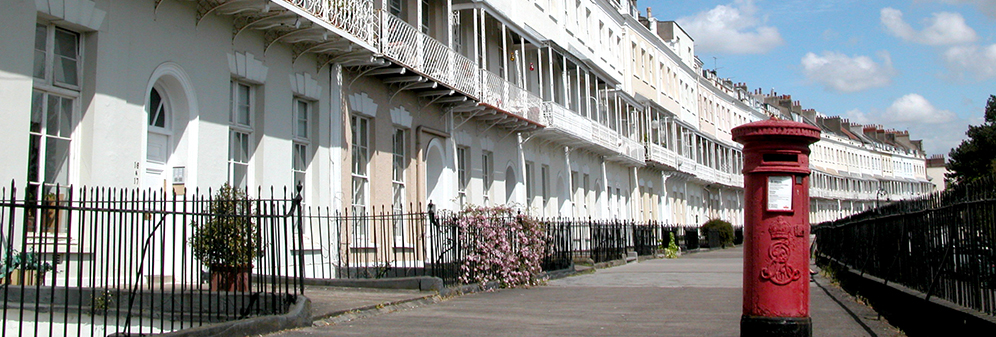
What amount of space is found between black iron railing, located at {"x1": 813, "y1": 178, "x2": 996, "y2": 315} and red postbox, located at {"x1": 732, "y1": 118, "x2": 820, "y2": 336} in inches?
45.6

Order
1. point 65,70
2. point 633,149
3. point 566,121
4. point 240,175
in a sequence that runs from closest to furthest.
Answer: point 65,70 → point 240,175 → point 566,121 → point 633,149

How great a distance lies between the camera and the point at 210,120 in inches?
472

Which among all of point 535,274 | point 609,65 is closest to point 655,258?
point 609,65

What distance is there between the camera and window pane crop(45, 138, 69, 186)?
975cm

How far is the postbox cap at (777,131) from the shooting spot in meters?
6.49

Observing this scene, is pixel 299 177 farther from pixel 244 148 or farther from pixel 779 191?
pixel 779 191

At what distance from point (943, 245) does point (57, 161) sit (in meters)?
8.76

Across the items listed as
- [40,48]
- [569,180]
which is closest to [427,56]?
[40,48]

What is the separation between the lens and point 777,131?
6.51 metres

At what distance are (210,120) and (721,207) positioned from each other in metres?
46.9

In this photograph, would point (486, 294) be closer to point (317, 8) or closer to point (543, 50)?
point (317, 8)

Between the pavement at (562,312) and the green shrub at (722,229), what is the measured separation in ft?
90.9

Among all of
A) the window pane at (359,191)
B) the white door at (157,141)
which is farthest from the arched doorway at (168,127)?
the window pane at (359,191)

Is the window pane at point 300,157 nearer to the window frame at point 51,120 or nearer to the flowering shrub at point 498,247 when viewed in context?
the flowering shrub at point 498,247
